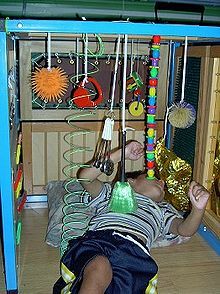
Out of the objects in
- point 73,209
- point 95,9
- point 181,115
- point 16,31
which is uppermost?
point 95,9

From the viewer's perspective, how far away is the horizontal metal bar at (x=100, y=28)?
79cm

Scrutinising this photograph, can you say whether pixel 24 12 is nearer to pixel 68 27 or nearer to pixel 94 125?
pixel 94 125

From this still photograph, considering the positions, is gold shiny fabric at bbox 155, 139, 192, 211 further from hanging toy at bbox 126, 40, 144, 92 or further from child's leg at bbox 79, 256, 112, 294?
child's leg at bbox 79, 256, 112, 294

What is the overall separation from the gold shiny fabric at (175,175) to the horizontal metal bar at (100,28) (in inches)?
20.9

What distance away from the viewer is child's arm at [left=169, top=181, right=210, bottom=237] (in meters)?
0.98

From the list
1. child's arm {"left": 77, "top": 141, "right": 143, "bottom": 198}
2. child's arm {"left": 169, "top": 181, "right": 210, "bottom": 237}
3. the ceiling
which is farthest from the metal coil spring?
the ceiling

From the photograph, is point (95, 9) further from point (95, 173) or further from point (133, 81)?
point (95, 173)

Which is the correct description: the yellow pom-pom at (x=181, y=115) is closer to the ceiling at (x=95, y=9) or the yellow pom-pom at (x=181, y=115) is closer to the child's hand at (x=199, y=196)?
the child's hand at (x=199, y=196)

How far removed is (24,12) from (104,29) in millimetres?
729

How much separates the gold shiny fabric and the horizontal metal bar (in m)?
0.53

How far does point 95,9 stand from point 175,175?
2.23 ft

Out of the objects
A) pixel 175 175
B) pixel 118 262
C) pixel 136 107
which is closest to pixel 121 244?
pixel 118 262

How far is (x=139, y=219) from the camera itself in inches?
39.8

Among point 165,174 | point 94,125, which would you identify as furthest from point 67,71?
point 165,174
